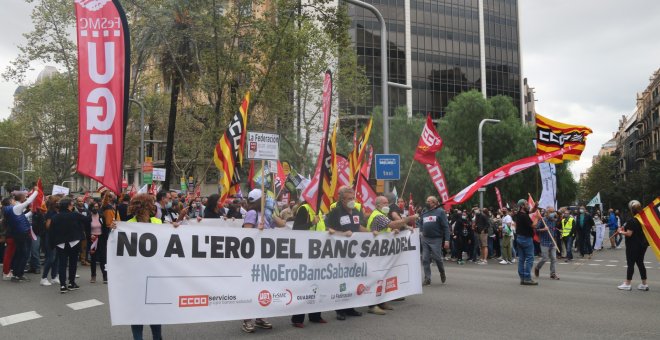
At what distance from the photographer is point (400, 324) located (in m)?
7.82

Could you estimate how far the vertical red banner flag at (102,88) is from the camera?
691 centimetres

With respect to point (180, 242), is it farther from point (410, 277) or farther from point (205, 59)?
point (205, 59)

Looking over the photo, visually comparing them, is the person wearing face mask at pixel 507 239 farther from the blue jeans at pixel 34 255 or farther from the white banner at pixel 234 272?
the blue jeans at pixel 34 255

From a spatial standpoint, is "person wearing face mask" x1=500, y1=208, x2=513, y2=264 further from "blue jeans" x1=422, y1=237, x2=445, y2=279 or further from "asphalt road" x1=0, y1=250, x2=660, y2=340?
"blue jeans" x1=422, y1=237, x2=445, y2=279

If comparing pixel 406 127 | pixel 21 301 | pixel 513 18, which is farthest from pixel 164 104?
pixel 513 18

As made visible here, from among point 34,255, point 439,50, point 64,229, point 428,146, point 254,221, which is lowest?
point 34,255

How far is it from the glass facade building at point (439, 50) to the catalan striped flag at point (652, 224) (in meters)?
49.0

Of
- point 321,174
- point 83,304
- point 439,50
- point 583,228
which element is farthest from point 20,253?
point 439,50

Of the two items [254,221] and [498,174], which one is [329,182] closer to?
[254,221]

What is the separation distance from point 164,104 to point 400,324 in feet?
128

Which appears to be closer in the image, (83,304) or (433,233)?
(83,304)

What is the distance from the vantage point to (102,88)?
711cm

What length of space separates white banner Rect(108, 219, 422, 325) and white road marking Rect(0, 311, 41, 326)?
2.90 meters

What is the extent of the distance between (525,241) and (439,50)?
188 ft
